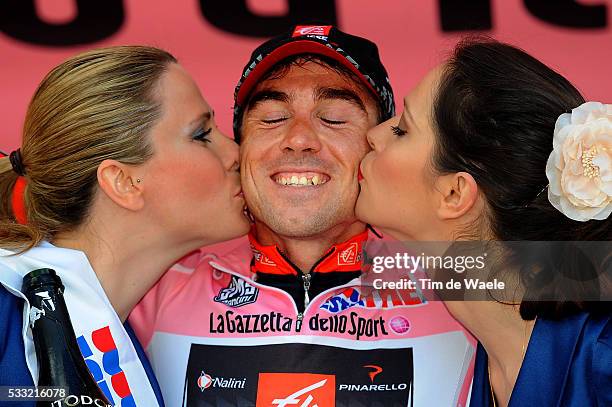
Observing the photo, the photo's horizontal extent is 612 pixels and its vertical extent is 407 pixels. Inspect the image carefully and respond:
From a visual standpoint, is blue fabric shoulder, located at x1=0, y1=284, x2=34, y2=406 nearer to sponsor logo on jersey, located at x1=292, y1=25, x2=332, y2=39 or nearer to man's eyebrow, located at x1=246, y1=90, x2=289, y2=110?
man's eyebrow, located at x1=246, y1=90, x2=289, y2=110

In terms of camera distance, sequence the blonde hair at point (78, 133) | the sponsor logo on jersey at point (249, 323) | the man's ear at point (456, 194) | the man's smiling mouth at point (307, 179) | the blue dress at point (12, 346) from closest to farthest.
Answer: the blue dress at point (12, 346) < the man's ear at point (456, 194) < the blonde hair at point (78, 133) < the sponsor logo on jersey at point (249, 323) < the man's smiling mouth at point (307, 179)

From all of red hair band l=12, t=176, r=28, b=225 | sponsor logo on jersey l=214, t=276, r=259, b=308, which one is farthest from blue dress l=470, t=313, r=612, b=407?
red hair band l=12, t=176, r=28, b=225

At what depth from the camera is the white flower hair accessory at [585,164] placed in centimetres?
150

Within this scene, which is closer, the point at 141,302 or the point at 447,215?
the point at 447,215

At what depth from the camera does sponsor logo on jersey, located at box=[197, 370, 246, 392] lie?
1.88 m

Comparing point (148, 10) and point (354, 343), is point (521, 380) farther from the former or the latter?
point (148, 10)

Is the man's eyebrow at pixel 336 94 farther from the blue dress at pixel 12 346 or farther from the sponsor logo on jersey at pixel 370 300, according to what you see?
the blue dress at pixel 12 346

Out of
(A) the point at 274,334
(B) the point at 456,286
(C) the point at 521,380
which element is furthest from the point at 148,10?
(C) the point at 521,380

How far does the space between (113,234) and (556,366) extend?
910 millimetres

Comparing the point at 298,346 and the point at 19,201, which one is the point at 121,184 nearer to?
the point at 19,201

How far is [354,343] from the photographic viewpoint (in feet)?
6.34

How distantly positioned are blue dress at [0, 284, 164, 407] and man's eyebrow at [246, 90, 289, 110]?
77 cm

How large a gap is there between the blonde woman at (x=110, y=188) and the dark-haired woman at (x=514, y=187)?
45 centimetres

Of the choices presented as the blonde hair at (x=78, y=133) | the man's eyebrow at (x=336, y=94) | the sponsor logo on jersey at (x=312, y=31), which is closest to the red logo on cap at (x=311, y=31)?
the sponsor logo on jersey at (x=312, y=31)
